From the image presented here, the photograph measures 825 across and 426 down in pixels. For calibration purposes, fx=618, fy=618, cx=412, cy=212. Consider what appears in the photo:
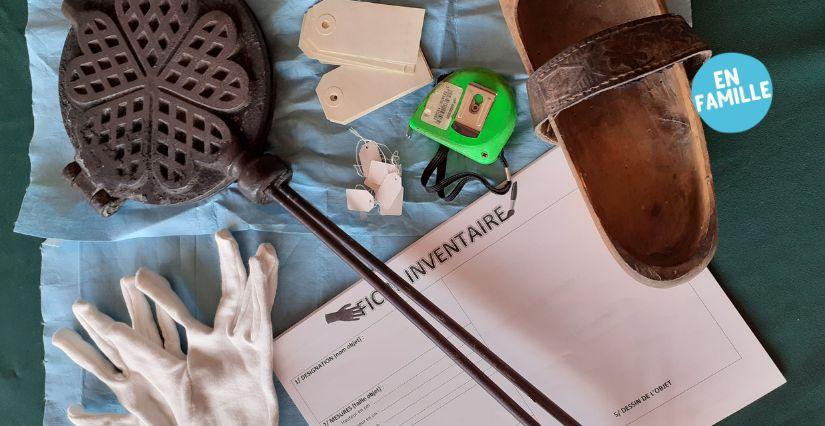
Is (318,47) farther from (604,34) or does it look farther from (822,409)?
(822,409)

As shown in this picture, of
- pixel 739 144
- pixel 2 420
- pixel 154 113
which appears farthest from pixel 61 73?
pixel 739 144

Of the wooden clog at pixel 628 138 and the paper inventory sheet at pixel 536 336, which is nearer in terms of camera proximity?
the wooden clog at pixel 628 138

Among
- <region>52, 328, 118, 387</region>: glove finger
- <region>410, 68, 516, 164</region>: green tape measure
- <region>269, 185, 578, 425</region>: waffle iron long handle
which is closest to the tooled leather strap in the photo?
<region>410, 68, 516, 164</region>: green tape measure

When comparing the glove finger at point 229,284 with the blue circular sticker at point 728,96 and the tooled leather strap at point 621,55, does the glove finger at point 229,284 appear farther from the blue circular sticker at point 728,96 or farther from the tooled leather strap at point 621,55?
the blue circular sticker at point 728,96

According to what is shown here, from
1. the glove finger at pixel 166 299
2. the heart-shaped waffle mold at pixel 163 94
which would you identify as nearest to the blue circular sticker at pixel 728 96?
the heart-shaped waffle mold at pixel 163 94

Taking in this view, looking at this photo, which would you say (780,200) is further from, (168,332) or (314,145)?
(168,332)

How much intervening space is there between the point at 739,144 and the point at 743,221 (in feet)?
0.27

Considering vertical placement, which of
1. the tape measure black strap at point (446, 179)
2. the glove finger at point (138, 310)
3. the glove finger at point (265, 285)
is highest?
the tape measure black strap at point (446, 179)

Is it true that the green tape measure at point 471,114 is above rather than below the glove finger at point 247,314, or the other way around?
above

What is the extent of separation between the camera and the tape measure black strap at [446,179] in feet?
2.13

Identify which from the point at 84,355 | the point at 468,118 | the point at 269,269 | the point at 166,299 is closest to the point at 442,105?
the point at 468,118

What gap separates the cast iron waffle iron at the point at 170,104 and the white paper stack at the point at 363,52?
2.5 inches

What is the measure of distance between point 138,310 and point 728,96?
0.63 meters

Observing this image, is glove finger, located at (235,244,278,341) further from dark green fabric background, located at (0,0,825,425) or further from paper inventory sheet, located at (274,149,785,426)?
dark green fabric background, located at (0,0,825,425)
